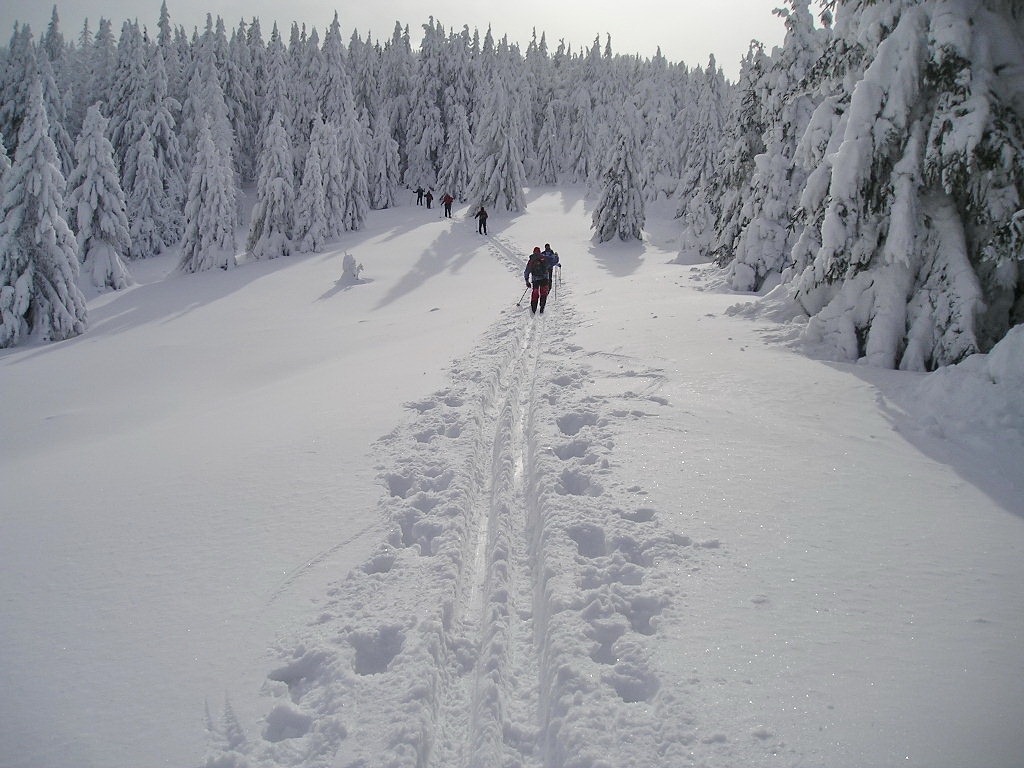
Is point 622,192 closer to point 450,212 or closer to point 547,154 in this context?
point 450,212

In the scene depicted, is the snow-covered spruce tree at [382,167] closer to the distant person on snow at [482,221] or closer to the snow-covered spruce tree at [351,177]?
the snow-covered spruce tree at [351,177]

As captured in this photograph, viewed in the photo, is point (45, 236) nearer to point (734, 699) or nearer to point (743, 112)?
point (743, 112)

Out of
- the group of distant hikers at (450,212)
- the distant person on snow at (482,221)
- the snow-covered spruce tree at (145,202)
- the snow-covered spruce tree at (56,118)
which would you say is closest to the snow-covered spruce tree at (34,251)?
the snow-covered spruce tree at (145,202)

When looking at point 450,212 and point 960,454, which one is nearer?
point 960,454

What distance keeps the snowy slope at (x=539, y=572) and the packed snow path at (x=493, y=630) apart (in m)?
0.02

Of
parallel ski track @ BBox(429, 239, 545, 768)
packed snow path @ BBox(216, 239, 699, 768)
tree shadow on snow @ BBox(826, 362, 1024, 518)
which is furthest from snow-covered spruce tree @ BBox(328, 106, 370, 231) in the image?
tree shadow on snow @ BBox(826, 362, 1024, 518)

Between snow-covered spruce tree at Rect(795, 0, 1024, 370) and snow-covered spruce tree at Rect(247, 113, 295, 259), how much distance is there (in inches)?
1226

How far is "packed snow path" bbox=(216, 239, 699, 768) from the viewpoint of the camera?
331 centimetres

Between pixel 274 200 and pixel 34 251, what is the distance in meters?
13.6

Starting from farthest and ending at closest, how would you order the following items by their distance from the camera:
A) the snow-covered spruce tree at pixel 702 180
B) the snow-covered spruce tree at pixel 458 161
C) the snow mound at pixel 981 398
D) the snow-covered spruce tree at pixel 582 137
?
1. the snow-covered spruce tree at pixel 582 137
2. the snow-covered spruce tree at pixel 458 161
3. the snow-covered spruce tree at pixel 702 180
4. the snow mound at pixel 981 398

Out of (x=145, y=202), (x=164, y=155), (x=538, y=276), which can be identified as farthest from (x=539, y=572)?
(x=164, y=155)

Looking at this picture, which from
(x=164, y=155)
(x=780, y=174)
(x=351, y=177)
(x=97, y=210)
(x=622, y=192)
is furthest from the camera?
(x=164, y=155)

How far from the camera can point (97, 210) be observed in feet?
104

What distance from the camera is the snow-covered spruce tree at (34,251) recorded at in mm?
21797
